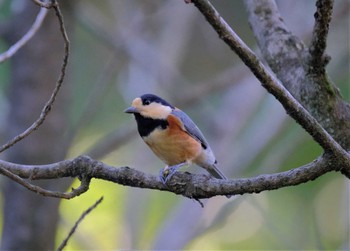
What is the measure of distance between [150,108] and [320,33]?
1.48 m

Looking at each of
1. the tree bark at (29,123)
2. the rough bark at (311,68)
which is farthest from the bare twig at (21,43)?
the tree bark at (29,123)

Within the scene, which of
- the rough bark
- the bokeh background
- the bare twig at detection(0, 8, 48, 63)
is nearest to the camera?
the rough bark

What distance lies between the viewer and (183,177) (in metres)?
2.46

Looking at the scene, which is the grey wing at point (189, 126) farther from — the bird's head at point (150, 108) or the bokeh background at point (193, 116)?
the bokeh background at point (193, 116)

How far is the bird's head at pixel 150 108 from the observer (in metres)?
3.66

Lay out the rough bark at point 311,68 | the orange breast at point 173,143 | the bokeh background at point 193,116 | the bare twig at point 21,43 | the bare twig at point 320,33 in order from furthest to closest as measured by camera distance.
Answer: the bokeh background at point 193,116 → the orange breast at point 173,143 → the bare twig at point 21,43 → the rough bark at point 311,68 → the bare twig at point 320,33

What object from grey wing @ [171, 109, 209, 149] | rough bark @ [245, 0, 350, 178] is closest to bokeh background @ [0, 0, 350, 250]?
grey wing @ [171, 109, 209, 149]

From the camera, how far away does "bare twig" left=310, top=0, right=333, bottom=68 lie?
2.29 m

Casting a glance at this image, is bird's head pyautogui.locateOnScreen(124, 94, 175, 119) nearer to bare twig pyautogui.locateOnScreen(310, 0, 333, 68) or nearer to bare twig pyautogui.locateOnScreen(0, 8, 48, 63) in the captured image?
bare twig pyautogui.locateOnScreen(0, 8, 48, 63)

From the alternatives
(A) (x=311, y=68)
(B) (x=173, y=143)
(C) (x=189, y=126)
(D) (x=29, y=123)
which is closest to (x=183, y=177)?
(A) (x=311, y=68)

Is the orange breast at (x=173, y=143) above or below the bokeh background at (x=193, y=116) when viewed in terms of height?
below

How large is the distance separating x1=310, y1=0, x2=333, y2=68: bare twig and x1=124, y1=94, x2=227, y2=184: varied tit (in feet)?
3.90

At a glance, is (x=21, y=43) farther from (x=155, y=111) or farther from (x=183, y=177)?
(x=183, y=177)

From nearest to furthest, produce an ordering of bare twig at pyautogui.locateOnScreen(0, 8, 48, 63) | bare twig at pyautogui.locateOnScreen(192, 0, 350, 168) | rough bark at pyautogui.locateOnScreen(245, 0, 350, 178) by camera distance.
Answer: bare twig at pyautogui.locateOnScreen(192, 0, 350, 168) → rough bark at pyautogui.locateOnScreen(245, 0, 350, 178) → bare twig at pyautogui.locateOnScreen(0, 8, 48, 63)
